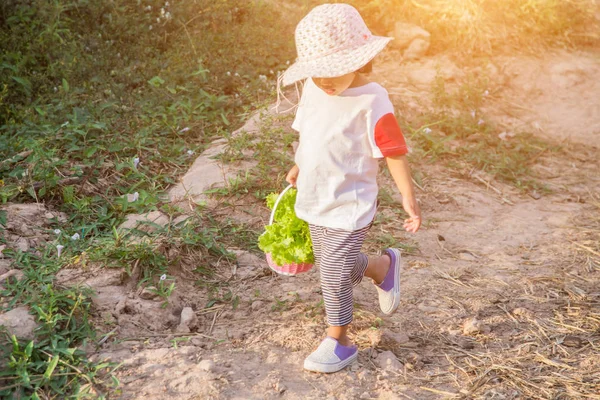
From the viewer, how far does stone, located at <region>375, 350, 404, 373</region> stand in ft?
10.1

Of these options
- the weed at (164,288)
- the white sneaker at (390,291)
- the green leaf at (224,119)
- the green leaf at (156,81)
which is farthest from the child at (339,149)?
the green leaf at (156,81)

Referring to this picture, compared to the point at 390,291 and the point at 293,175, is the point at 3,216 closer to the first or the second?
the point at 293,175

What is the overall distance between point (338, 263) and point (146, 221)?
1.42m

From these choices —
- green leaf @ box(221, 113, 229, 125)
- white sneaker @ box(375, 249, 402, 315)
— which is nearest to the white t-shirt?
white sneaker @ box(375, 249, 402, 315)

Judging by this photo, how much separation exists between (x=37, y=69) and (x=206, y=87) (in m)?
1.38

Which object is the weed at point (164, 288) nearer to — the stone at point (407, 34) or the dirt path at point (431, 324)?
the dirt path at point (431, 324)

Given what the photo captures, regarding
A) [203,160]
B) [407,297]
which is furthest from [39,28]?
[407,297]

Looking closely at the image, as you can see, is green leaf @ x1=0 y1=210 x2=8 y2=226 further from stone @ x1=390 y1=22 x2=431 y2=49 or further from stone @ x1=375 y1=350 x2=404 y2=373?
stone @ x1=390 y1=22 x2=431 y2=49

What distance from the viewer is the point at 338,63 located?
2.81 metres

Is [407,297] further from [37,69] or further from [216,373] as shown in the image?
[37,69]

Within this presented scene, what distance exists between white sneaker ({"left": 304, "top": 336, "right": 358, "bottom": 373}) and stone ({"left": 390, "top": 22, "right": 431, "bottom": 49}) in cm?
420

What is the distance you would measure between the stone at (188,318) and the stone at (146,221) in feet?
2.35

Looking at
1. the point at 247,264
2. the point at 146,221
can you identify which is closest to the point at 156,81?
the point at 146,221

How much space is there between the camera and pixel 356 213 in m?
2.92
